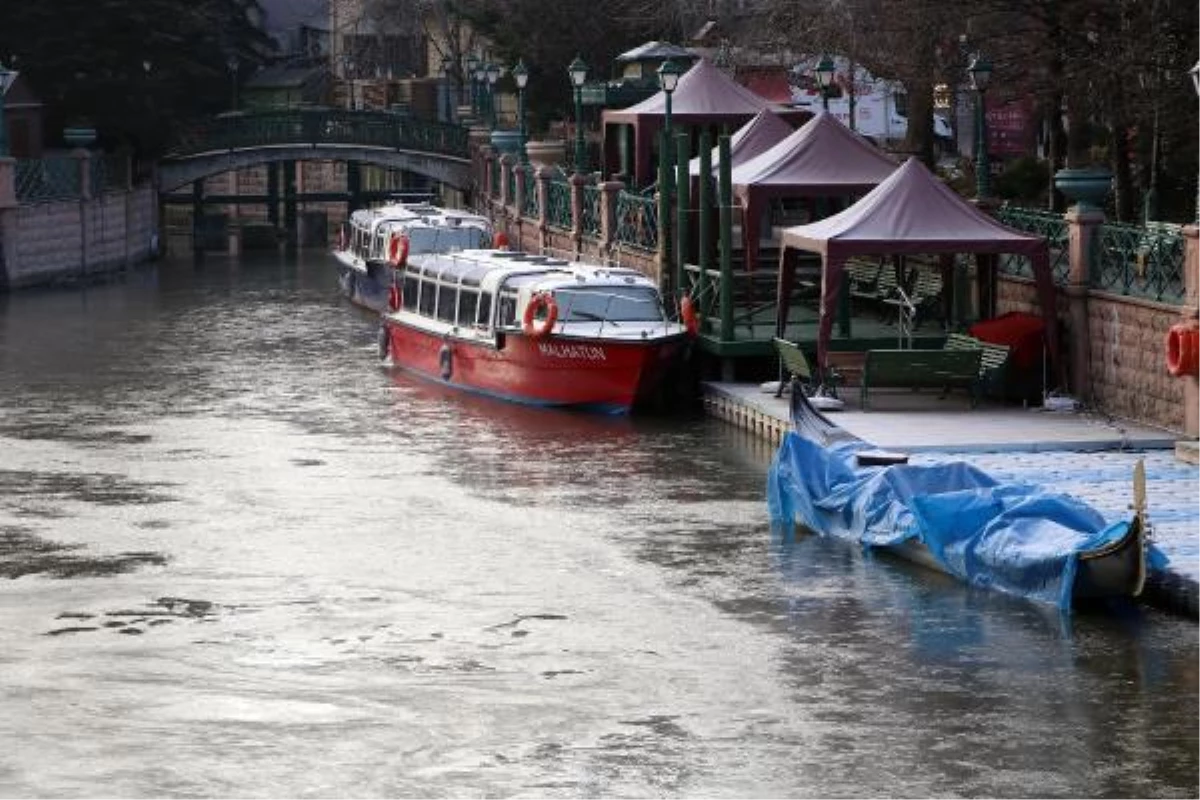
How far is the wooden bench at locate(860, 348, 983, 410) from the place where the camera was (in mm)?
43250

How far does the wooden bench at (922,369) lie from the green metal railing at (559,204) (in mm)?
24577

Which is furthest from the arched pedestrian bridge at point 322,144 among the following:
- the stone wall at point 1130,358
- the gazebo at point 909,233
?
the stone wall at point 1130,358

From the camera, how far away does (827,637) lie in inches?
1208

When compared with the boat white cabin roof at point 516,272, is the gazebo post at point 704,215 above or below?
above

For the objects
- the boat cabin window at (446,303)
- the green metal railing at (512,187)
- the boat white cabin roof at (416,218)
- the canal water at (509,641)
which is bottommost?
the canal water at (509,641)

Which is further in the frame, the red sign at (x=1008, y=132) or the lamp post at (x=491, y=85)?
the lamp post at (x=491, y=85)

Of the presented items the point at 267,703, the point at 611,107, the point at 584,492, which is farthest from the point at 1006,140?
the point at 267,703

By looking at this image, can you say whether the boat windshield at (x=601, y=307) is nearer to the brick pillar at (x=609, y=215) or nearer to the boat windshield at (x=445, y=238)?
the brick pillar at (x=609, y=215)

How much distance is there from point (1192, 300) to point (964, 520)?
21.8 feet

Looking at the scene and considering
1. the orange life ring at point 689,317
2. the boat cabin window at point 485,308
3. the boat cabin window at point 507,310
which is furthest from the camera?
the boat cabin window at point 485,308

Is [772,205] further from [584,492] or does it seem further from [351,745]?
[351,745]

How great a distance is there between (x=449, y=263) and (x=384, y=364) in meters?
4.10

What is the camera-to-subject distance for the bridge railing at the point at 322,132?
92562mm

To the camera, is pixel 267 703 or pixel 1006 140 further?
pixel 1006 140
